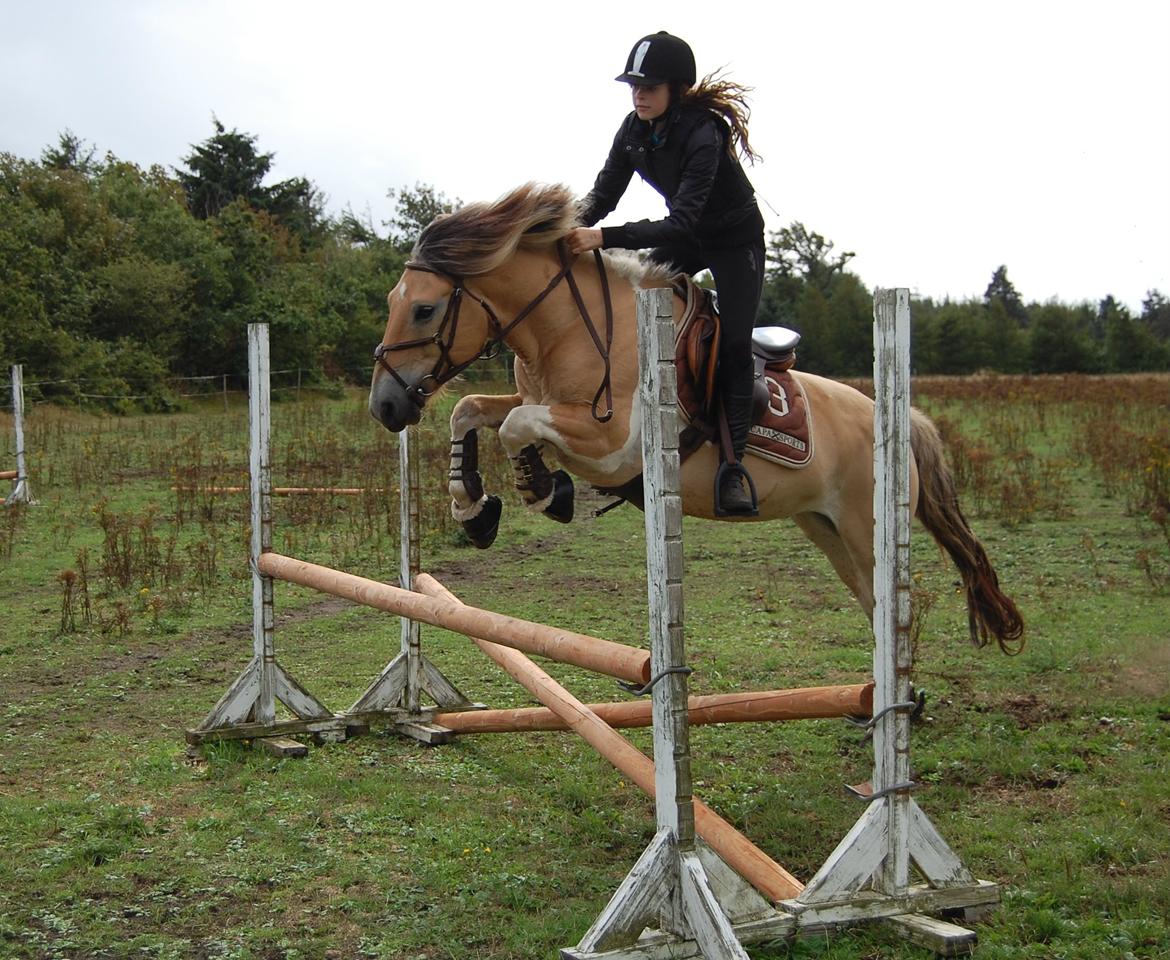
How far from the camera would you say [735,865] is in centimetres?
337

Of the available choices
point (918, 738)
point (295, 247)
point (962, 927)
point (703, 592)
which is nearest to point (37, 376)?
point (295, 247)

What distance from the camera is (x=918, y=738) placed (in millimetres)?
5590

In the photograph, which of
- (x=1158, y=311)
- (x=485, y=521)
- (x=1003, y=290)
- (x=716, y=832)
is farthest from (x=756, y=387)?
(x=1003, y=290)

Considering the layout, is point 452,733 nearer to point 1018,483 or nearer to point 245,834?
point 245,834

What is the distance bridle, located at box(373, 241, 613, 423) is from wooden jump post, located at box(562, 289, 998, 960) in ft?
4.44

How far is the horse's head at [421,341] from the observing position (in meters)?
4.34

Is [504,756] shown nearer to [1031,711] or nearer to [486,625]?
[486,625]

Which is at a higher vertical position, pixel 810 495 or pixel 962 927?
pixel 810 495

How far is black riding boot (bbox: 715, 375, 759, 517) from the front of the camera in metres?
4.62

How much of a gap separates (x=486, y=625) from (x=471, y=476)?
0.83 meters

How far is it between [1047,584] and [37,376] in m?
22.6

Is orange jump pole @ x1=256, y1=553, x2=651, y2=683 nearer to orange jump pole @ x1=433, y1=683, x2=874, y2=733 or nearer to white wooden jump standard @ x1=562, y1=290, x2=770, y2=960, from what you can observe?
white wooden jump standard @ x1=562, y1=290, x2=770, y2=960

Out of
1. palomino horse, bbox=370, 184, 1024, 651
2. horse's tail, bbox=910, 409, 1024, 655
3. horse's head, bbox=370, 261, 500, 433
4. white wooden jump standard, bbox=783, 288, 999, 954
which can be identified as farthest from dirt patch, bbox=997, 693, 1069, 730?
horse's head, bbox=370, 261, 500, 433

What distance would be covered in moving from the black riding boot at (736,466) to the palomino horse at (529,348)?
0.29 ft
